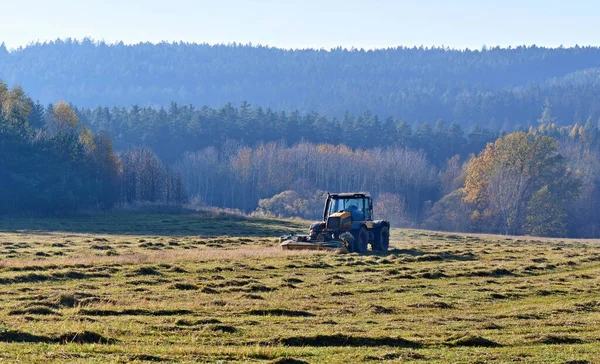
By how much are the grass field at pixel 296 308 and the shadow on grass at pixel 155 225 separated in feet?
79.8

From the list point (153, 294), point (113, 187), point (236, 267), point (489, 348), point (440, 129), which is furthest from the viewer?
point (440, 129)

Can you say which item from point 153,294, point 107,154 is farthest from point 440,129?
point 153,294

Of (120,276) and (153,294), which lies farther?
(120,276)

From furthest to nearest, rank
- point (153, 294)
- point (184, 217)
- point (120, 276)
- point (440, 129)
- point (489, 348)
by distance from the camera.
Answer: point (440, 129), point (184, 217), point (120, 276), point (153, 294), point (489, 348)

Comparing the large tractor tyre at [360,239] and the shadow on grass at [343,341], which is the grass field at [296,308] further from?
the large tractor tyre at [360,239]

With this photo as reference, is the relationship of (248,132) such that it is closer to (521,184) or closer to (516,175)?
(516,175)

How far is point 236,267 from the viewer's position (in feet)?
112

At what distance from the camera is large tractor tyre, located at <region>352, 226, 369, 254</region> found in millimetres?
45125

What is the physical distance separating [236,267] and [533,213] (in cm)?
7922

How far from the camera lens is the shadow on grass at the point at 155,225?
68.8 m

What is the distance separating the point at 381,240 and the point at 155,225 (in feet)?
104

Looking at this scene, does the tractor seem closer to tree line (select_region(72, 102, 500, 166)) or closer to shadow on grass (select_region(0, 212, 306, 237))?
shadow on grass (select_region(0, 212, 306, 237))

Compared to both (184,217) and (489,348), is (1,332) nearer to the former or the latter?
(489,348)

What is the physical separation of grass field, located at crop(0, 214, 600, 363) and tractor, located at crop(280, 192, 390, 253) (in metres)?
2.57
